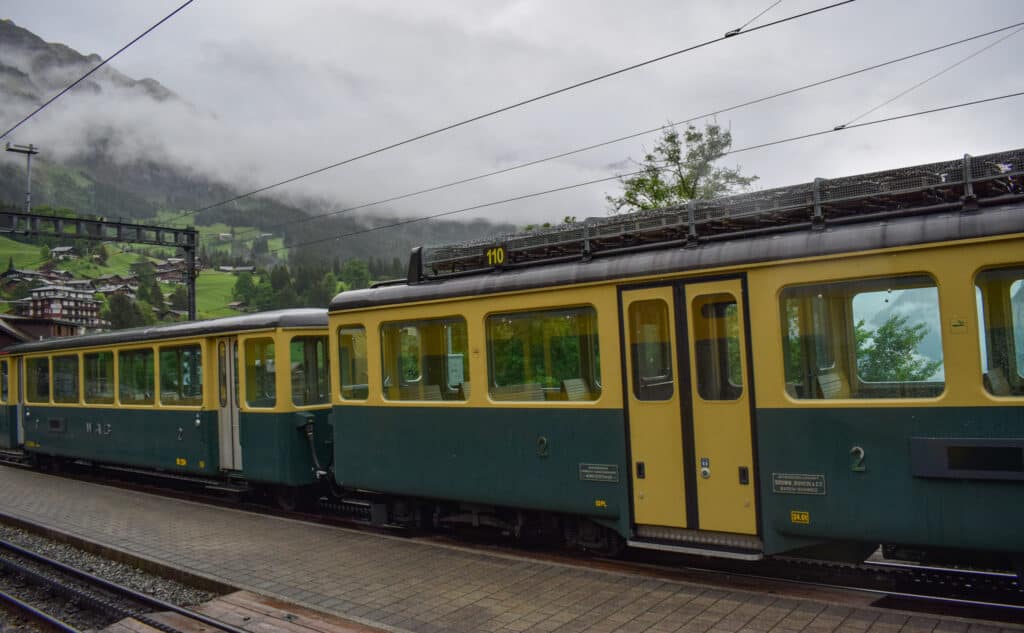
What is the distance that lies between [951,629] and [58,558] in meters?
9.87

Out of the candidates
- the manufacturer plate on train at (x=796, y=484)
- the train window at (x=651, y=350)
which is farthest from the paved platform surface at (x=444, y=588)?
the train window at (x=651, y=350)

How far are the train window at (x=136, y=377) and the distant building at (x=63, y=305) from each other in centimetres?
5372

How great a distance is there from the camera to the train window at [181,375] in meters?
12.5

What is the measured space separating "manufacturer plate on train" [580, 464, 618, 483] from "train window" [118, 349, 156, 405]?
9.34 m

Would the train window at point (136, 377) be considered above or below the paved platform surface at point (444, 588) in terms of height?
above

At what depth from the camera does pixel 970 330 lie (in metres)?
5.48

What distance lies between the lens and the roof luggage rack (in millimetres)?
5750

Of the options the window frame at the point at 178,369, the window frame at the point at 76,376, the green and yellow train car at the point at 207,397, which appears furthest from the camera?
the window frame at the point at 76,376

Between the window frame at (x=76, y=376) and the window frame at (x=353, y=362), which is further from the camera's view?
the window frame at (x=76, y=376)

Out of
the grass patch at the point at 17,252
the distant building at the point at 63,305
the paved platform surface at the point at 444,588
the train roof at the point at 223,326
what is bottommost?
the paved platform surface at the point at 444,588

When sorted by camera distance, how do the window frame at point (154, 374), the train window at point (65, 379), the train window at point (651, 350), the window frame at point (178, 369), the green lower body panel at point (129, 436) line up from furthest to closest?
the train window at point (65, 379) < the window frame at point (154, 374) < the green lower body panel at point (129, 436) < the window frame at point (178, 369) < the train window at point (651, 350)

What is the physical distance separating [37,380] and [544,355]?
50.0ft

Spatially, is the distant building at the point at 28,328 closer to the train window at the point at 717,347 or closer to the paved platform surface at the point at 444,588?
the paved platform surface at the point at 444,588

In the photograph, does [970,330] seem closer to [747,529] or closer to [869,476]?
[869,476]
